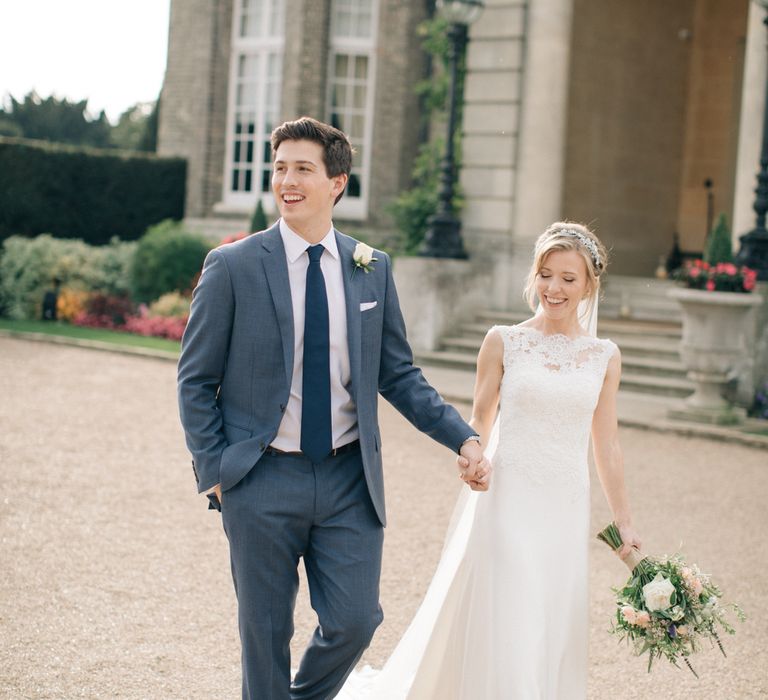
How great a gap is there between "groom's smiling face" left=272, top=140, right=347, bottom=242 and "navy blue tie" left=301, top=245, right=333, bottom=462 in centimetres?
20

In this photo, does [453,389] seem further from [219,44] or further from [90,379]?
[219,44]

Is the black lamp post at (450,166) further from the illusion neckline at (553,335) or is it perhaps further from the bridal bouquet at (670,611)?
the bridal bouquet at (670,611)

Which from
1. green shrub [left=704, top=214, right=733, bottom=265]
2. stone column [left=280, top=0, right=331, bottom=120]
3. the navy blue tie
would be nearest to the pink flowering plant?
green shrub [left=704, top=214, right=733, bottom=265]

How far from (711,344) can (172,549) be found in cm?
621

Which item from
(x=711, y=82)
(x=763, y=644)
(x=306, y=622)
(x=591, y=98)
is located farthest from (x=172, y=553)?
(x=711, y=82)

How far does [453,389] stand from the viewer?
1091 cm

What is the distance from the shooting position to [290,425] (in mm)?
3070

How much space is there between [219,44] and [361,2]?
103 inches

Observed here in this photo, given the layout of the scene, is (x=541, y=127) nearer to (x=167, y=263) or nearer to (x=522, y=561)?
(x=167, y=263)

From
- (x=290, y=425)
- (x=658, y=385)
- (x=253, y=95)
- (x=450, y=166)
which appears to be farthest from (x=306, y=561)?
(x=253, y=95)

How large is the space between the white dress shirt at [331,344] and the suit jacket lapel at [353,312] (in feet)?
0.06

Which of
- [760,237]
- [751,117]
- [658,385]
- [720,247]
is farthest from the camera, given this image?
[751,117]

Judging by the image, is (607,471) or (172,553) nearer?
(607,471)

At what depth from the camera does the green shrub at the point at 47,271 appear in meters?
16.8
